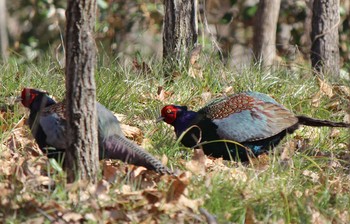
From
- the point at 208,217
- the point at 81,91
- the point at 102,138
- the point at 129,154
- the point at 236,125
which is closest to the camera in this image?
the point at 208,217

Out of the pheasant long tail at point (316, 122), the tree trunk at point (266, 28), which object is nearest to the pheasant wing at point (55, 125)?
the pheasant long tail at point (316, 122)

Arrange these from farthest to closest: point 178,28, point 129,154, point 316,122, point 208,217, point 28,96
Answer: point 178,28, point 316,122, point 28,96, point 129,154, point 208,217

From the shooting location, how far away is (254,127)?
6074mm

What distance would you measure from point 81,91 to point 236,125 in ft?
6.13

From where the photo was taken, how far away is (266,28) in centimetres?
902

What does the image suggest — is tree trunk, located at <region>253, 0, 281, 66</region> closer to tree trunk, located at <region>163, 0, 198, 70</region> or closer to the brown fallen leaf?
tree trunk, located at <region>163, 0, 198, 70</region>

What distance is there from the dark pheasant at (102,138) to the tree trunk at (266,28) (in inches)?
150

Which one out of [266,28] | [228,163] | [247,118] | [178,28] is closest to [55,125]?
[228,163]

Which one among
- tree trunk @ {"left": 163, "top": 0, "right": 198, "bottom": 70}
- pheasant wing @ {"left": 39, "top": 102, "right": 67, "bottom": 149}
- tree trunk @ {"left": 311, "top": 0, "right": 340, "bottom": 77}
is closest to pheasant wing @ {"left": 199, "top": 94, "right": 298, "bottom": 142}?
pheasant wing @ {"left": 39, "top": 102, "right": 67, "bottom": 149}

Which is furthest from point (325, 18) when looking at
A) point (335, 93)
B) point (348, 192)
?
point (348, 192)

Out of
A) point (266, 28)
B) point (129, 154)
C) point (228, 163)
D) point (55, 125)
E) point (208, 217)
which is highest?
point (266, 28)

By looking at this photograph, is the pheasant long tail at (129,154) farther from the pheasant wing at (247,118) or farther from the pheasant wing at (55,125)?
the pheasant wing at (247,118)

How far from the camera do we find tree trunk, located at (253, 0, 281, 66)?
885 cm

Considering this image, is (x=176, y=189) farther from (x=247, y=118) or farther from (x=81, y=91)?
(x=247, y=118)
